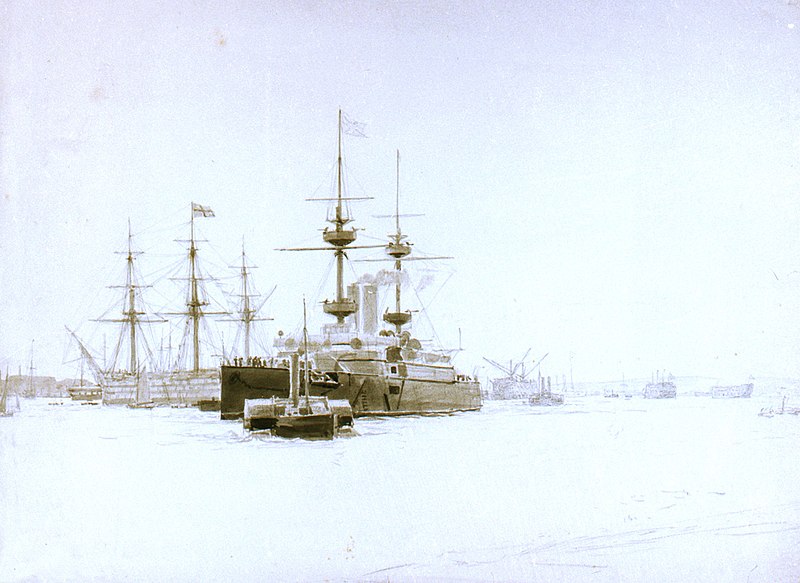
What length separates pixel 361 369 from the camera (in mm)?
22953

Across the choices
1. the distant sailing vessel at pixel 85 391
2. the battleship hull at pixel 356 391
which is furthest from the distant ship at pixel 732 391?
the battleship hull at pixel 356 391

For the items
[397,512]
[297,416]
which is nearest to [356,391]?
[297,416]

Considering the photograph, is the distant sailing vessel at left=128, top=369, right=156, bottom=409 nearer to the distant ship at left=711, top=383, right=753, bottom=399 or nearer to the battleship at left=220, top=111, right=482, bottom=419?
the battleship at left=220, top=111, right=482, bottom=419

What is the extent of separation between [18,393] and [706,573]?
647cm

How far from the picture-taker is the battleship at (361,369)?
805 inches

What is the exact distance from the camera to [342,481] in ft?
28.5

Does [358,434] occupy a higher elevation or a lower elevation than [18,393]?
lower

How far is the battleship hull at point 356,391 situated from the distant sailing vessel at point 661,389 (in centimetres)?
955

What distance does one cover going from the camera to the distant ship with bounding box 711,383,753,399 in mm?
9410

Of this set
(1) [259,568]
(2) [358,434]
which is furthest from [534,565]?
(2) [358,434]

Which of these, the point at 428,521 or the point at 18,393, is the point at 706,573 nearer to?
the point at 428,521

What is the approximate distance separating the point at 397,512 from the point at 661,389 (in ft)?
17.6

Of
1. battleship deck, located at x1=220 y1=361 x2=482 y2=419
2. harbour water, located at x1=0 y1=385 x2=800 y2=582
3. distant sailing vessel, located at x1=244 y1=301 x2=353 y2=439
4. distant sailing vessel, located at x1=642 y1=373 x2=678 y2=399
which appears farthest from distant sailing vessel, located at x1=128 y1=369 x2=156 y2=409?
distant sailing vessel, located at x1=642 y1=373 x2=678 y2=399

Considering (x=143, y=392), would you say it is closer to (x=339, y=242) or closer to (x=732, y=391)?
(x=339, y=242)
